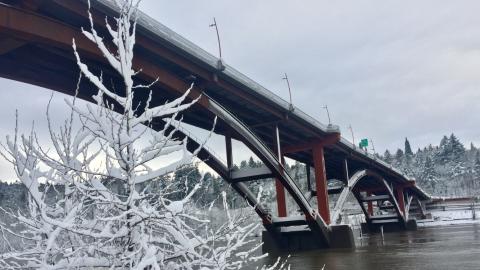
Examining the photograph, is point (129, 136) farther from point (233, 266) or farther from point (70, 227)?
point (233, 266)

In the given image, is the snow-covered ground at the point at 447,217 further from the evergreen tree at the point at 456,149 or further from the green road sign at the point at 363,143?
the evergreen tree at the point at 456,149

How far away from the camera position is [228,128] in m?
28.4

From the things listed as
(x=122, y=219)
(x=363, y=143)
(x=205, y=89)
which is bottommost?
(x=122, y=219)

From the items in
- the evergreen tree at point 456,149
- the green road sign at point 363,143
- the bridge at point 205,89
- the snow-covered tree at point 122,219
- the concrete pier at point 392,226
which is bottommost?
the concrete pier at point 392,226

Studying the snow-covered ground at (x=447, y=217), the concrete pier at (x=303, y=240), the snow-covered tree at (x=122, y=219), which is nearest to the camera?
the snow-covered tree at (x=122, y=219)

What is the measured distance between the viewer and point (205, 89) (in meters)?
27.9

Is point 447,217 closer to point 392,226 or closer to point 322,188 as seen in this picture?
point 392,226

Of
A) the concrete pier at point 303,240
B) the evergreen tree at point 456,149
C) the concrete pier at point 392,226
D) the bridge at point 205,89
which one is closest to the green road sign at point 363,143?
the bridge at point 205,89

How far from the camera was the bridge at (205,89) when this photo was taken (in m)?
16.2

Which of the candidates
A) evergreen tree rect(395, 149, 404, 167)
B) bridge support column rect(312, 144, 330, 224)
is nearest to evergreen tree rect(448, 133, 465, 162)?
evergreen tree rect(395, 149, 404, 167)

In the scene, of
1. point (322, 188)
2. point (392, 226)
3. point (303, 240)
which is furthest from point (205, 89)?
point (392, 226)

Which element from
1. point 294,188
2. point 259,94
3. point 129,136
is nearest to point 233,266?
point 129,136

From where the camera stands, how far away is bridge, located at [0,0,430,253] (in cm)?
1617

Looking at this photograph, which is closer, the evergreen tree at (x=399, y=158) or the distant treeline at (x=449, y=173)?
the distant treeline at (x=449, y=173)
